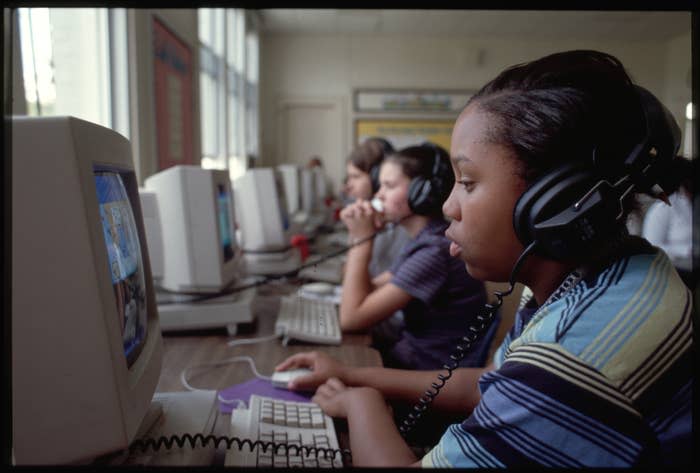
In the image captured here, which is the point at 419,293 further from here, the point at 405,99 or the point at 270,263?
the point at 405,99

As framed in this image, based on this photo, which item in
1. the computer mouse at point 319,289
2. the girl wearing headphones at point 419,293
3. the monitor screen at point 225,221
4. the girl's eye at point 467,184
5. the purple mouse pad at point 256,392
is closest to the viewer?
the girl's eye at point 467,184

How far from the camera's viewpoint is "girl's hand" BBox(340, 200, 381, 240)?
1695 mm

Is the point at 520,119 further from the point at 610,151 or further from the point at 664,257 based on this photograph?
the point at 664,257

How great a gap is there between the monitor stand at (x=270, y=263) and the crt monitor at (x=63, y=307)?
5.29ft

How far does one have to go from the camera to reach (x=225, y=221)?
1.54 m

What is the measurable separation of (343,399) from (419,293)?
0.50 m

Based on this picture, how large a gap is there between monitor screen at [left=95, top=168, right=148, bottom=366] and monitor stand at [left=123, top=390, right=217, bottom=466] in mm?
91

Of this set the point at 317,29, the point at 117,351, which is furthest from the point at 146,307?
the point at 317,29

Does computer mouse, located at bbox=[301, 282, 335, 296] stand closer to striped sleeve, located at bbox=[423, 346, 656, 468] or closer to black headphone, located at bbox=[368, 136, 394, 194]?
black headphone, located at bbox=[368, 136, 394, 194]

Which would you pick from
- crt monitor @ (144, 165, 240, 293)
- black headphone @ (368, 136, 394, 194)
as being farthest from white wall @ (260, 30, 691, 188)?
crt monitor @ (144, 165, 240, 293)

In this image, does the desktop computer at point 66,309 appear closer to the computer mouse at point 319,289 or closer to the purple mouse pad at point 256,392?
the purple mouse pad at point 256,392

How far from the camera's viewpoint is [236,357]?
1.19 m

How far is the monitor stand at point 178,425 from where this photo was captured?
606 mm

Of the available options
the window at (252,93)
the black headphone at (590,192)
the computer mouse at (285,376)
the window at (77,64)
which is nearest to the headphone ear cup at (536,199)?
the black headphone at (590,192)
